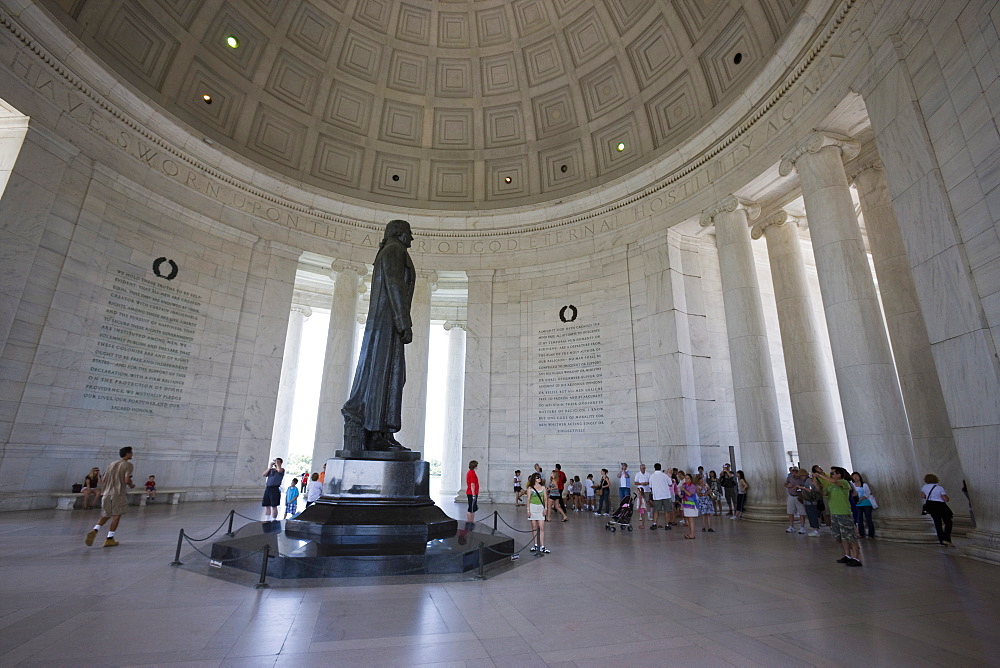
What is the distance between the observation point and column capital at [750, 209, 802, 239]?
17094 mm

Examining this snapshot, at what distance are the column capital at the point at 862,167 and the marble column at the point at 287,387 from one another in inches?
940

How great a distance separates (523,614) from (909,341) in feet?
48.8

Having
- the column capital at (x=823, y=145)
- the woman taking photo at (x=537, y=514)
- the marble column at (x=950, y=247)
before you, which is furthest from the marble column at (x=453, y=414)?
the marble column at (x=950, y=247)

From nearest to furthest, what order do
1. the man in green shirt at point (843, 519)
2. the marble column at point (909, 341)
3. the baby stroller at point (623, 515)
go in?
the man in green shirt at point (843, 519), the baby stroller at point (623, 515), the marble column at point (909, 341)

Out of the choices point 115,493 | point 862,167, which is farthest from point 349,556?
point 862,167

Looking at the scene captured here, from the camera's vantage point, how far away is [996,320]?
8.02 metres

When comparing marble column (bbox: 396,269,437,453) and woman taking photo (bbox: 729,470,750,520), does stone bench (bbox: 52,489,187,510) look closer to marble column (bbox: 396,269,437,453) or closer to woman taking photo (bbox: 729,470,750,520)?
marble column (bbox: 396,269,437,453)

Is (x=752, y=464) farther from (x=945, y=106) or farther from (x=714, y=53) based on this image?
(x=714, y=53)

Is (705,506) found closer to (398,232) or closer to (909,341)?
(909,341)

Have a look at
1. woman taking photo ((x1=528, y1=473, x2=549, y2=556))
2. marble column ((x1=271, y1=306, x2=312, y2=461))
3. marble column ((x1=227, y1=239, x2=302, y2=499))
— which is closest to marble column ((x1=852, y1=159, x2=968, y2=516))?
woman taking photo ((x1=528, y1=473, x2=549, y2=556))

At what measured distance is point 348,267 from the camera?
20.0 metres

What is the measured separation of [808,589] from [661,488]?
5960 millimetres

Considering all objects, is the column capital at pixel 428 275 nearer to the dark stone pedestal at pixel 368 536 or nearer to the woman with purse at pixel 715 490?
the woman with purse at pixel 715 490

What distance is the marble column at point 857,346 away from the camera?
34.1 feet
